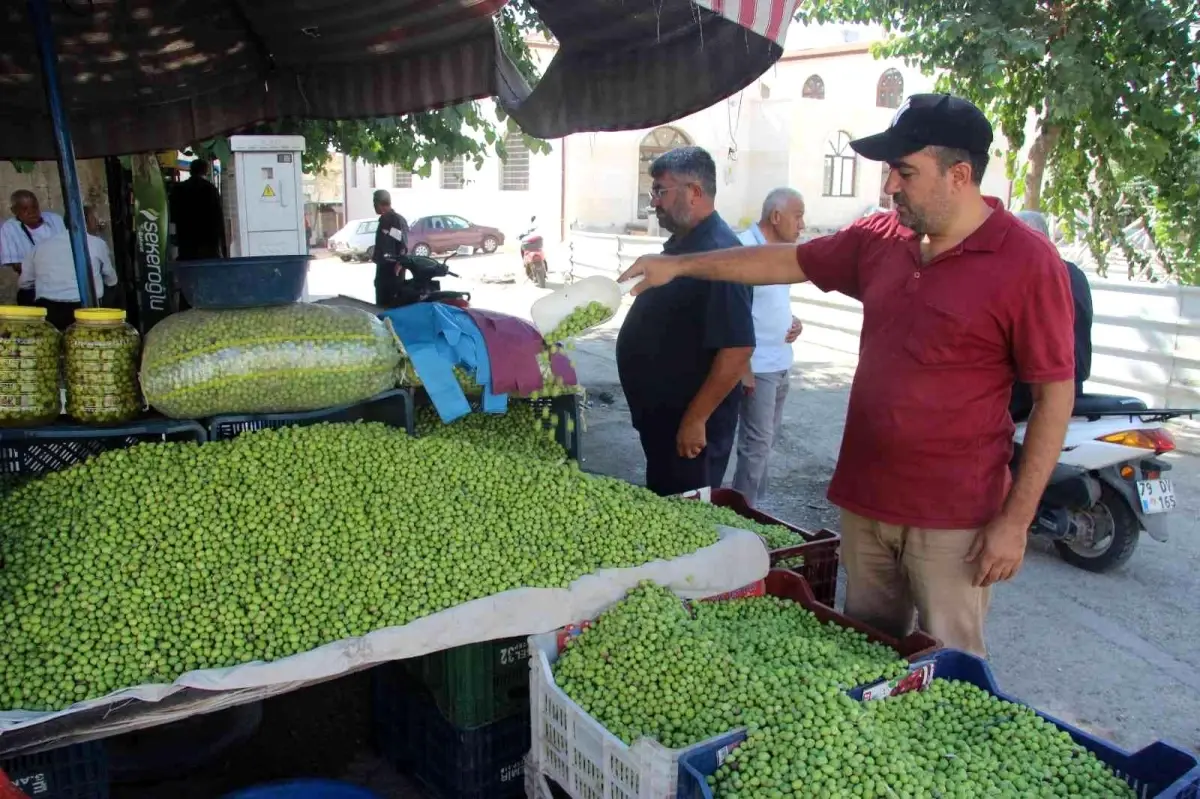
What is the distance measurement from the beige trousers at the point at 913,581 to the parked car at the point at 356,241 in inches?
891

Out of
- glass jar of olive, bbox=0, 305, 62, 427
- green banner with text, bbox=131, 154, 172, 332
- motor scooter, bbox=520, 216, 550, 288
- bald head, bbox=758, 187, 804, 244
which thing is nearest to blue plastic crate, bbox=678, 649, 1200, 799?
glass jar of olive, bbox=0, 305, 62, 427

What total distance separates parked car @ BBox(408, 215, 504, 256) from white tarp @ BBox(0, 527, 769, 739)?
873 inches

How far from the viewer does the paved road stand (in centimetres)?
363

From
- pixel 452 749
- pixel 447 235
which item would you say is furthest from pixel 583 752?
pixel 447 235

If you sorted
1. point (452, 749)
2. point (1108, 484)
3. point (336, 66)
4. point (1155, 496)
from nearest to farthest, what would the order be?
point (452, 749) < point (1155, 496) < point (1108, 484) < point (336, 66)

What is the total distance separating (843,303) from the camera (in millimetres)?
11320

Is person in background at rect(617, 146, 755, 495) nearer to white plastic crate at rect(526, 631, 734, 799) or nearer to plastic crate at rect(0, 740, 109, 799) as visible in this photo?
white plastic crate at rect(526, 631, 734, 799)

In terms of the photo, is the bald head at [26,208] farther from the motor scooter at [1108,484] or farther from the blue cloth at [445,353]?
the motor scooter at [1108,484]

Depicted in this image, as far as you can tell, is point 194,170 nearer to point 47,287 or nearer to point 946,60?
point 47,287

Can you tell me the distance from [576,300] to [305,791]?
1.81 metres

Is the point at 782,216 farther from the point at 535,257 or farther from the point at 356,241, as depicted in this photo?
the point at 356,241

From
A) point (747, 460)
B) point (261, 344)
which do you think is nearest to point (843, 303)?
point (747, 460)

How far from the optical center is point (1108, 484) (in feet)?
15.7

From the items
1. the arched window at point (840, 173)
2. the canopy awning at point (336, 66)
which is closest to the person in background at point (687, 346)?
the canopy awning at point (336, 66)
